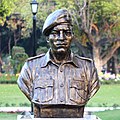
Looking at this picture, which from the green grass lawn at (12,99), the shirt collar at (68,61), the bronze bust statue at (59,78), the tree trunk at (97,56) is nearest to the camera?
the bronze bust statue at (59,78)

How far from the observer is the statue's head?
658 centimetres

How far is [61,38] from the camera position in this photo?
656cm

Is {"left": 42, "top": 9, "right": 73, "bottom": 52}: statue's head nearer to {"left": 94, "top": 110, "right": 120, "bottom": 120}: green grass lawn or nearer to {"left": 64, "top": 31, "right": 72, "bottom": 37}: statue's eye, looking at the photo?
{"left": 64, "top": 31, "right": 72, "bottom": 37}: statue's eye

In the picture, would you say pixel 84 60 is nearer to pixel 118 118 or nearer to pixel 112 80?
pixel 118 118

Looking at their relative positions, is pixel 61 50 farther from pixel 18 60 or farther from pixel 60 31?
pixel 18 60

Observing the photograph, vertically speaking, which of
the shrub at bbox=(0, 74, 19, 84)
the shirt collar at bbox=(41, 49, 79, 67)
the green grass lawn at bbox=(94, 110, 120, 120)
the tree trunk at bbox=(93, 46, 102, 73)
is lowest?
the shrub at bbox=(0, 74, 19, 84)

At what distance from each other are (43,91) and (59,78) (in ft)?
0.88

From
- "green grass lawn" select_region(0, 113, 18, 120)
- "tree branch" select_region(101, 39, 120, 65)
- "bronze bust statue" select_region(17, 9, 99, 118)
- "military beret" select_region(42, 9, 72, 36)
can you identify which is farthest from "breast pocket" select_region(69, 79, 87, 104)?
"tree branch" select_region(101, 39, 120, 65)

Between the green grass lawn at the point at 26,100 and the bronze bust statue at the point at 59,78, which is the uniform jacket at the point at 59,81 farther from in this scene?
the green grass lawn at the point at 26,100

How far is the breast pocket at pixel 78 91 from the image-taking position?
21.3 feet

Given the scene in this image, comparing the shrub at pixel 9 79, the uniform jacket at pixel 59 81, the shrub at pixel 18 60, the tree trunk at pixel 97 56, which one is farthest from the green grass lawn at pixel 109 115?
the tree trunk at pixel 97 56

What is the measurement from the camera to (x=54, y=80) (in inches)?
260

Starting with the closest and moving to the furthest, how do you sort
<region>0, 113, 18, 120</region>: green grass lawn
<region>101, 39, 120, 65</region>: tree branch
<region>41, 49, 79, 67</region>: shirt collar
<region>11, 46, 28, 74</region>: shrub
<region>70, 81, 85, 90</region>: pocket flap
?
<region>70, 81, 85, 90</region>: pocket flap
<region>41, 49, 79, 67</region>: shirt collar
<region>0, 113, 18, 120</region>: green grass lawn
<region>11, 46, 28, 74</region>: shrub
<region>101, 39, 120, 65</region>: tree branch

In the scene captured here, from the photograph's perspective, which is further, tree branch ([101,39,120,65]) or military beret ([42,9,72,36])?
tree branch ([101,39,120,65])
